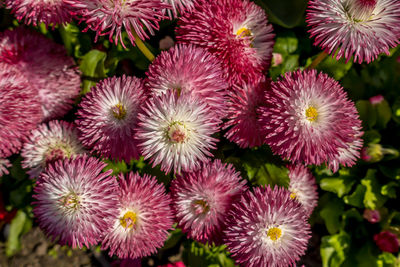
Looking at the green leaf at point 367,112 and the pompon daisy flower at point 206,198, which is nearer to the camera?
the pompon daisy flower at point 206,198

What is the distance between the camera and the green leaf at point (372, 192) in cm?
145

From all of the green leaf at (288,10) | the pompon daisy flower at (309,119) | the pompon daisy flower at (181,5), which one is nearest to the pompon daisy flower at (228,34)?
the pompon daisy flower at (181,5)

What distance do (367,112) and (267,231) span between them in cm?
83

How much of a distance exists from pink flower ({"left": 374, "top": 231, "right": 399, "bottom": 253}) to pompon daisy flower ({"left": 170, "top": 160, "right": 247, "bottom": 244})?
73 cm

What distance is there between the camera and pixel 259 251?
3.25ft

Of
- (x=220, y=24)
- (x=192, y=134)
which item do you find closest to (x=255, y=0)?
(x=220, y=24)

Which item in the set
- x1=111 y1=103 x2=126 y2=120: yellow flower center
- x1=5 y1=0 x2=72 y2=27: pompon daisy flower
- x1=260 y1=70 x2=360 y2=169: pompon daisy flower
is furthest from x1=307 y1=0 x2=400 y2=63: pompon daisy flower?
x1=5 y1=0 x2=72 y2=27: pompon daisy flower

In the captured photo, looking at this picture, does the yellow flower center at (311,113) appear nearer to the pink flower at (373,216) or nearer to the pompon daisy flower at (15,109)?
the pink flower at (373,216)

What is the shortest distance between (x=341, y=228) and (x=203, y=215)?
30.6 inches

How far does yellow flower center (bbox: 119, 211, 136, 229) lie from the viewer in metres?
1.04

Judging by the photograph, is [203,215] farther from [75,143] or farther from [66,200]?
[75,143]

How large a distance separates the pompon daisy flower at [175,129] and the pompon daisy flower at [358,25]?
Result: 412mm

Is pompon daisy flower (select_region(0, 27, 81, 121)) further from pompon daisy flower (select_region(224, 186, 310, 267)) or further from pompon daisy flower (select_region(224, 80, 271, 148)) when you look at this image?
pompon daisy flower (select_region(224, 186, 310, 267))

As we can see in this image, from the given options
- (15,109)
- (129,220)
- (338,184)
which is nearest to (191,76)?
(129,220)
